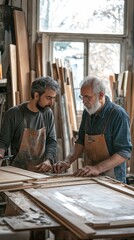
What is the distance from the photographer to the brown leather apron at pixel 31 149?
185 inches

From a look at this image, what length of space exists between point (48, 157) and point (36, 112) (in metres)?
0.51

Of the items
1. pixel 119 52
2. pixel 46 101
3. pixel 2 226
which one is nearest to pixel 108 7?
pixel 119 52

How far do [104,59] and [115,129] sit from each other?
3116 mm

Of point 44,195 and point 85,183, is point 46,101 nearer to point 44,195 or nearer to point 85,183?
point 85,183

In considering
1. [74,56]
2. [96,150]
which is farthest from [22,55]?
[96,150]

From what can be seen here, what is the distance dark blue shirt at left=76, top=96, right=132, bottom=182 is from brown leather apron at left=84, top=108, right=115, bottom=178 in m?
0.04

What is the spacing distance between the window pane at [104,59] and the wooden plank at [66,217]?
4.13m

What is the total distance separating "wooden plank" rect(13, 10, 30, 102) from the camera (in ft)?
21.1

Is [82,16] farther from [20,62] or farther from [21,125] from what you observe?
[21,125]

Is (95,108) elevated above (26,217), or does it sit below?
above

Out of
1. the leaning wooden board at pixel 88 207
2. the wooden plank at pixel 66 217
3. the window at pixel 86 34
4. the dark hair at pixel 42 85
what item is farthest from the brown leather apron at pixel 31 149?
the window at pixel 86 34

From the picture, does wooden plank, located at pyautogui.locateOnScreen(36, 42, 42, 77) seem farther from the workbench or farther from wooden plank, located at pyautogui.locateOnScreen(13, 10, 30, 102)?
the workbench

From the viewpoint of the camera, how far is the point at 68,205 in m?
2.82

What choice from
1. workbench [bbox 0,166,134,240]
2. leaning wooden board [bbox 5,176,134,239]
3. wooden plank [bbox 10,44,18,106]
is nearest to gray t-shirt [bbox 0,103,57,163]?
workbench [bbox 0,166,134,240]
